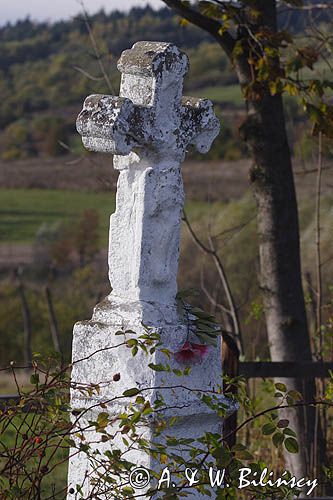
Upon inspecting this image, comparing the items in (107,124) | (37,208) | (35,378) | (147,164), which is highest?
(37,208)

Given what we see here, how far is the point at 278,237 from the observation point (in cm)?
669

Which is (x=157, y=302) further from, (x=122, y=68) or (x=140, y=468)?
(x=122, y=68)

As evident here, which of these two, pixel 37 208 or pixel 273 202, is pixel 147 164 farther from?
pixel 37 208

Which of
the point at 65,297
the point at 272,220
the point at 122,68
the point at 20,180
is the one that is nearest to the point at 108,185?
the point at 272,220

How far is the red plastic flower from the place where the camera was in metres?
3.69

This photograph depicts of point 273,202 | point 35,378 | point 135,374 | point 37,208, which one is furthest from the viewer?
point 37,208

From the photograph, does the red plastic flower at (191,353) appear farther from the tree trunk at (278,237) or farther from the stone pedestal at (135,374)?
the tree trunk at (278,237)

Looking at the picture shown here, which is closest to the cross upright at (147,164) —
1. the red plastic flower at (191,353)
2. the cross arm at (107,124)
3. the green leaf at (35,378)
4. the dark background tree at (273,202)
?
the cross arm at (107,124)

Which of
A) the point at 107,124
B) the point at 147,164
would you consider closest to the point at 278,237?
the point at 147,164

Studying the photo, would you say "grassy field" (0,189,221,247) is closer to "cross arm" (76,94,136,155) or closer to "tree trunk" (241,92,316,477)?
"tree trunk" (241,92,316,477)

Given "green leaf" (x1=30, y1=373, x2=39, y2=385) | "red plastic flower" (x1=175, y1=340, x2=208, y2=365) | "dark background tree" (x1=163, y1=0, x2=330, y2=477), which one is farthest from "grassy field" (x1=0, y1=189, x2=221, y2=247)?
"green leaf" (x1=30, y1=373, x2=39, y2=385)

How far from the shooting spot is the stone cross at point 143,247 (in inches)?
142

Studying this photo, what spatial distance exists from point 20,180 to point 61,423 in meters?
25.3

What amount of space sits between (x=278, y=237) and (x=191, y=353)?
3.08 m
